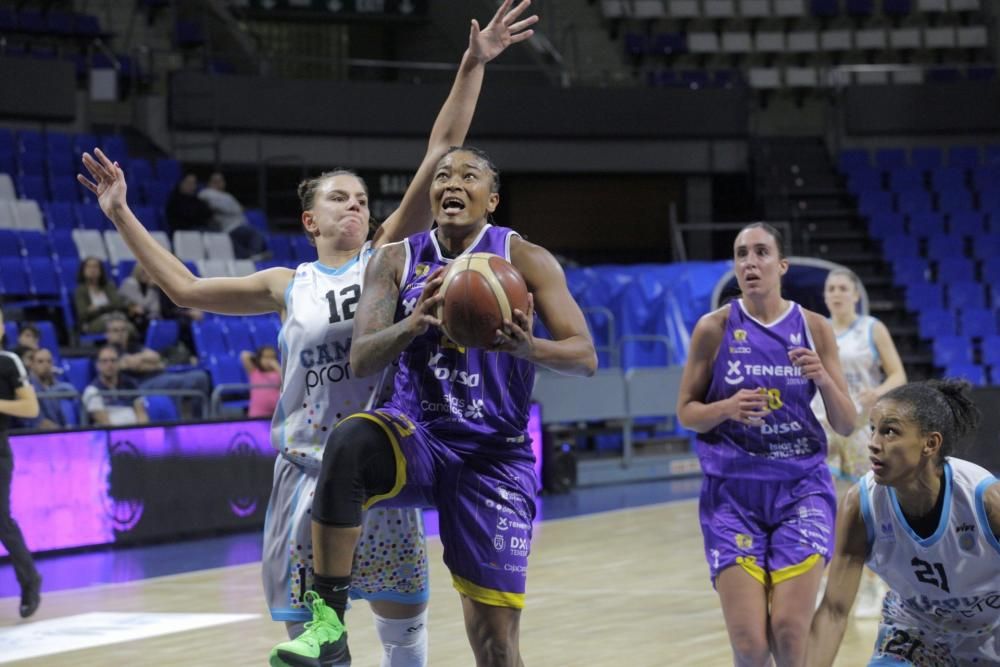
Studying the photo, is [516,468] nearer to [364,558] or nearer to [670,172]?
[364,558]

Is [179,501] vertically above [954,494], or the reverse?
[954,494]

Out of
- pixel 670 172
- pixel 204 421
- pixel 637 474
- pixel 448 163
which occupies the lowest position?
pixel 637 474

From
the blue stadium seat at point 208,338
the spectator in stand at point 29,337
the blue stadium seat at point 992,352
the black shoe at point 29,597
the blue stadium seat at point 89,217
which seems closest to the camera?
the black shoe at point 29,597

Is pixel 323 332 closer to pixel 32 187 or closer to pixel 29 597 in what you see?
pixel 29 597

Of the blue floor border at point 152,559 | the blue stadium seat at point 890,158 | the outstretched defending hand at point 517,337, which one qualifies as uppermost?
the blue stadium seat at point 890,158

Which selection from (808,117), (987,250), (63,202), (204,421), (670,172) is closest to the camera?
(204,421)

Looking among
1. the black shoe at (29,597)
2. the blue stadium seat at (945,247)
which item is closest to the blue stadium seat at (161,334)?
the black shoe at (29,597)

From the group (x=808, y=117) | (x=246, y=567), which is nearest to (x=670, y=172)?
(x=808, y=117)

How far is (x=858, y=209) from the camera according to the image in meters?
20.6

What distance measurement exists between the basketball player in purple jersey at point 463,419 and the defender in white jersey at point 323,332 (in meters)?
0.40

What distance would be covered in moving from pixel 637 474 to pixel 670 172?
6473 mm

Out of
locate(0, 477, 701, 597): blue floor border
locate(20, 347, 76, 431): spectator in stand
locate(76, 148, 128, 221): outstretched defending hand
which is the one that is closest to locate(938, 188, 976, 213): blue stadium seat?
locate(0, 477, 701, 597): blue floor border

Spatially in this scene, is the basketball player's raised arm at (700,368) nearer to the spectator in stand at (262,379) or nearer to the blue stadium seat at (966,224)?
the spectator in stand at (262,379)

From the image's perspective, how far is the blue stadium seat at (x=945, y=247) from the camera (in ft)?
64.2
